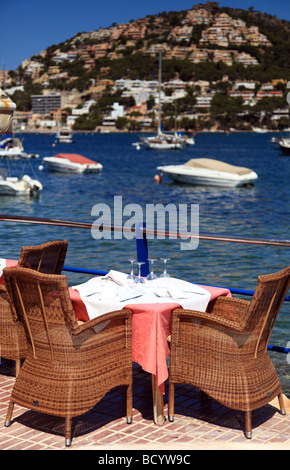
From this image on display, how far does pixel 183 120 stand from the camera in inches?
6624

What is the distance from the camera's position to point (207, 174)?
148ft

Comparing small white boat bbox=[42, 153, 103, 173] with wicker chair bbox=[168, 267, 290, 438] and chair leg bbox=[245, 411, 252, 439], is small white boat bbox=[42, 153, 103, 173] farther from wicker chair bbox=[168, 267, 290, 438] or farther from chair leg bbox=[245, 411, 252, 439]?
chair leg bbox=[245, 411, 252, 439]

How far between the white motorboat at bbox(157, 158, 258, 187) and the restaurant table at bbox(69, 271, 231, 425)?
41155 mm

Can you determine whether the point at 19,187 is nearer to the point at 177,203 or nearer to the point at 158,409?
the point at 177,203

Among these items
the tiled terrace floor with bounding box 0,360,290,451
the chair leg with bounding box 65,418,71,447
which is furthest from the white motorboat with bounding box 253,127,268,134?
the chair leg with bounding box 65,418,71,447

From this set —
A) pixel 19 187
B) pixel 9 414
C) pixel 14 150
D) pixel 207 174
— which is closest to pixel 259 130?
pixel 14 150

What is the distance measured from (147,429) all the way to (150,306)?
2.18 feet

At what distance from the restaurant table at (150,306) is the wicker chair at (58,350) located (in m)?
0.13

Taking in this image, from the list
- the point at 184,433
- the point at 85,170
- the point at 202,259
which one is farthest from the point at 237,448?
the point at 85,170

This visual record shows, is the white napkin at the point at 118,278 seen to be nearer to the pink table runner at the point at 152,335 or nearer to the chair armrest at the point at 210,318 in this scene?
the pink table runner at the point at 152,335

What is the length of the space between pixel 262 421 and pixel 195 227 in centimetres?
2313

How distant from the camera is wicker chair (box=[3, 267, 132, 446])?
11.4 ft

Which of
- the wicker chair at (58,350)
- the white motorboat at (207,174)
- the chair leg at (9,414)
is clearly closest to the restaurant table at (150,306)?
the wicker chair at (58,350)

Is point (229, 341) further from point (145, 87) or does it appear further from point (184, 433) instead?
point (145, 87)
